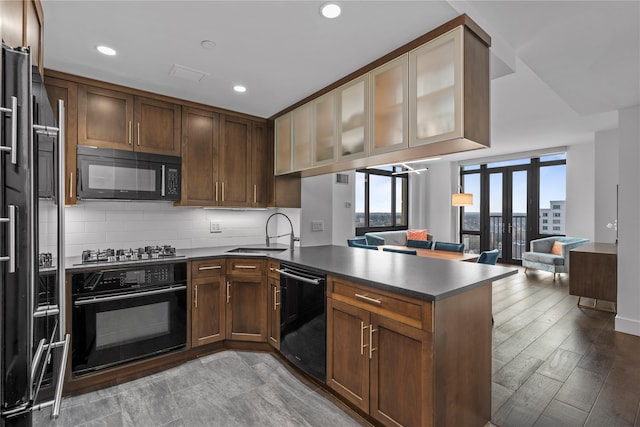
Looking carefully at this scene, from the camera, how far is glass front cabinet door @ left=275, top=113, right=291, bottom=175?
3.36m

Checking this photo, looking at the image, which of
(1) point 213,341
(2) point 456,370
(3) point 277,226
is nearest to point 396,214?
(3) point 277,226

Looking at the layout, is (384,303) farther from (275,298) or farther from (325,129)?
(325,129)

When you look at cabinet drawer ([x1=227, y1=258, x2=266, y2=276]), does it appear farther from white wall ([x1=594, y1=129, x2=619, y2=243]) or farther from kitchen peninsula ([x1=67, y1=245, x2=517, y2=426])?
white wall ([x1=594, y1=129, x2=619, y2=243])

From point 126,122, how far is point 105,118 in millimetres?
157

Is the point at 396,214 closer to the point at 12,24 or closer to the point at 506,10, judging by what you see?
the point at 506,10

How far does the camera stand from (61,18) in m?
1.86

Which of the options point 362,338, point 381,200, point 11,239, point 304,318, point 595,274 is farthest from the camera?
point 381,200

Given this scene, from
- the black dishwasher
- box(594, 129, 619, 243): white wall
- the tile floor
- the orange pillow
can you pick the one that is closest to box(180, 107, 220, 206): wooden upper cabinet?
the black dishwasher

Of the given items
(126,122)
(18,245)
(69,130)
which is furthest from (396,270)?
(69,130)

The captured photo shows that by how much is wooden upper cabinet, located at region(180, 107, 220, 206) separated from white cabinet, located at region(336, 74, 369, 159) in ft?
4.66

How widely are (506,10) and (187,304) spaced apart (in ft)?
10.4

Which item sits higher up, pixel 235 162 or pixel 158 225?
pixel 235 162

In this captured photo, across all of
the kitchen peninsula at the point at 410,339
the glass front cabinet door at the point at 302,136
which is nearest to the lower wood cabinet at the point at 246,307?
the kitchen peninsula at the point at 410,339

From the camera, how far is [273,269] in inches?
109
